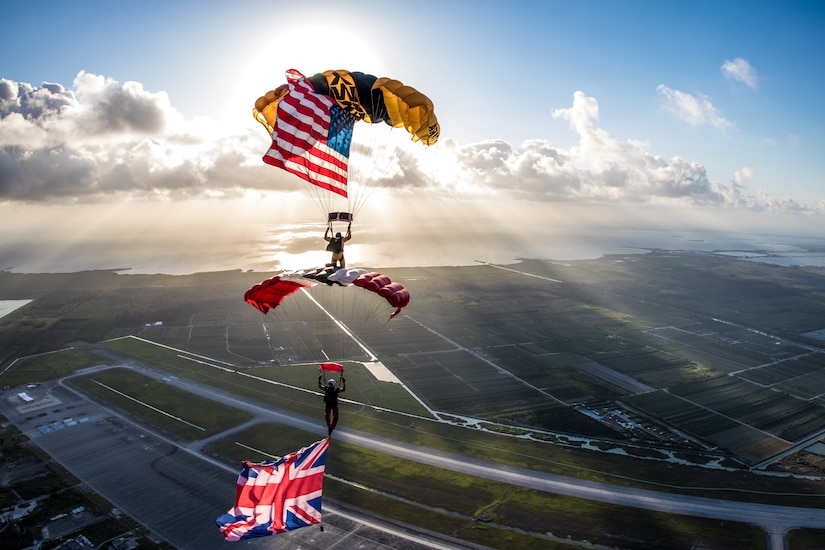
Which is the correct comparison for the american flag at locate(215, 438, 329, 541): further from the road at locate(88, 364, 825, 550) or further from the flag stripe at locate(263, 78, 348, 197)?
the road at locate(88, 364, 825, 550)

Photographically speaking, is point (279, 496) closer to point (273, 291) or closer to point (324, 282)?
point (324, 282)

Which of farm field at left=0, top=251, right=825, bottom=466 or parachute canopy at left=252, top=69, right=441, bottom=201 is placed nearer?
parachute canopy at left=252, top=69, right=441, bottom=201

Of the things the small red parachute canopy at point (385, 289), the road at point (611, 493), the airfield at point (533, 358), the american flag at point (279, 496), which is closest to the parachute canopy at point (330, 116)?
the small red parachute canopy at point (385, 289)

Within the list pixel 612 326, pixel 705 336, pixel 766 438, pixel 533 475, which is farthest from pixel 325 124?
pixel 705 336

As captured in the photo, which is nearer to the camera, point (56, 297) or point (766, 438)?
point (766, 438)

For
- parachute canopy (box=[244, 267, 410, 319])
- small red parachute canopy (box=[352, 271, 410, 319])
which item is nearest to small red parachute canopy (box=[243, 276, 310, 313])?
parachute canopy (box=[244, 267, 410, 319])

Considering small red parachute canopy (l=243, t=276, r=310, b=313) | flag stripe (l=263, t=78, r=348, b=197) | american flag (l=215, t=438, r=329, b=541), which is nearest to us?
american flag (l=215, t=438, r=329, b=541)

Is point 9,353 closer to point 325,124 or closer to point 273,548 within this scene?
point 273,548
